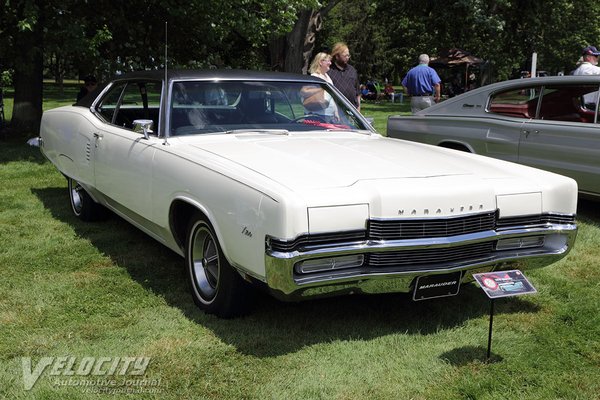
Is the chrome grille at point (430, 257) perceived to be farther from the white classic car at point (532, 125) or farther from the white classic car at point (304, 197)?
the white classic car at point (532, 125)

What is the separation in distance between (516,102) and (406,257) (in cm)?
426

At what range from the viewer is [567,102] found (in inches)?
257

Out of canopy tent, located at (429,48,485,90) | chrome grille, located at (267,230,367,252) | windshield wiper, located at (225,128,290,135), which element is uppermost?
canopy tent, located at (429,48,485,90)

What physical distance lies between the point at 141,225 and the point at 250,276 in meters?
1.65

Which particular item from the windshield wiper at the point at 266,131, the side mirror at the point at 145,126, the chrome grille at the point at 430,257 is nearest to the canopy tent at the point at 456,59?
the windshield wiper at the point at 266,131

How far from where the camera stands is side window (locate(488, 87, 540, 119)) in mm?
6633

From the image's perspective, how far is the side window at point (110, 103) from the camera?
5.32m

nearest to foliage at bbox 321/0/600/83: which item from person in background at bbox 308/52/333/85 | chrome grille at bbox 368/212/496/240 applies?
person in background at bbox 308/52/333/85

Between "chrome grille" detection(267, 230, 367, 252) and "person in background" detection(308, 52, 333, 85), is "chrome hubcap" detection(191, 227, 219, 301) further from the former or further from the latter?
"person in background" detection(308, 52, 333, 85)

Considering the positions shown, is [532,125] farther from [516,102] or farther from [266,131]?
[266,131]

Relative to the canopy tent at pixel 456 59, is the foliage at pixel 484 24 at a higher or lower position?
higher

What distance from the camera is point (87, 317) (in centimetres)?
374

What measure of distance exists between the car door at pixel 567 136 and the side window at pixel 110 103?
4004 mm

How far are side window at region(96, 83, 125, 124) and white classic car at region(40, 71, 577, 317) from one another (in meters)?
0.34
